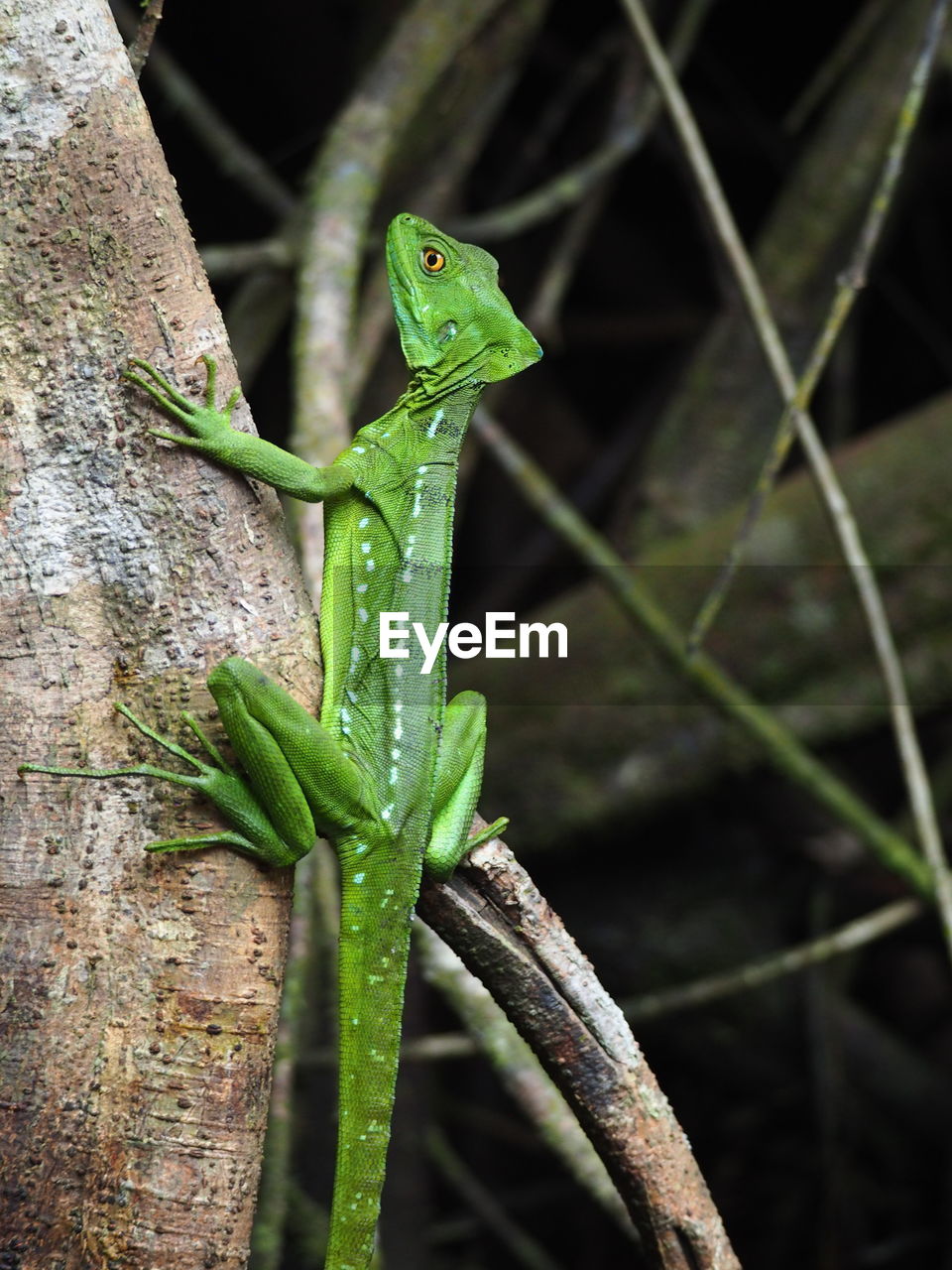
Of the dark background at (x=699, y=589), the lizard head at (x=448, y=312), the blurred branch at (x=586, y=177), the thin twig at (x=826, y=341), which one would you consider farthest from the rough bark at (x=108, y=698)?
the blurred branch at (x=586, y=177)

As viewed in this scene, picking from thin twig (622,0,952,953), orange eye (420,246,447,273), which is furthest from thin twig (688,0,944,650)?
orange eye (420,246,447,273)

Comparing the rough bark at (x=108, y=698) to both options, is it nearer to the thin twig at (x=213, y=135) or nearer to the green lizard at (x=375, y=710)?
the green lizard at (x=375, y=710)

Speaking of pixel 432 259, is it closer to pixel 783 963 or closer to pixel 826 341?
pixel 826 341

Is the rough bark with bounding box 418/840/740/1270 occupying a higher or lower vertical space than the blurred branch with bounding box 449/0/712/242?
lower

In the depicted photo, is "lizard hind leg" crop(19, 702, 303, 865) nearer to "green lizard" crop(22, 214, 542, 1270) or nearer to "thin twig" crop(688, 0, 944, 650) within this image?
"green lizard" crop(22, 214, 542, 1270)

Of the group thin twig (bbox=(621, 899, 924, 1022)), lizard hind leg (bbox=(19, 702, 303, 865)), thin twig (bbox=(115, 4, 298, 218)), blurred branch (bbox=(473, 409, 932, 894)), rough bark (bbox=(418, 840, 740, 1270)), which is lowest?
rough bark (bbox=(418, 840, 740, 1270))

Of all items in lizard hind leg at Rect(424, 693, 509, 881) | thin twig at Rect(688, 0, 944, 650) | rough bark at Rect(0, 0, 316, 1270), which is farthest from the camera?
thin twig at Rect(688, 0, 944, 650)

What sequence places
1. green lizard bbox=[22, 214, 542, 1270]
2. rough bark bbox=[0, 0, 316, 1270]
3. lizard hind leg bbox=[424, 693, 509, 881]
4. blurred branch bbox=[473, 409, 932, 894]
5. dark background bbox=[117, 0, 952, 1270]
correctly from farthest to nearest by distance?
dark background bbox=[117, 0, 952, 1270], blurred branch bbox=[473, 409, 932, 894], lizard hind leg bbox=[424, 693, 509, 881], green lizard bbox=[22, 214, 542, 1270], rough bark bbox=[0, 0, 316, 1270]

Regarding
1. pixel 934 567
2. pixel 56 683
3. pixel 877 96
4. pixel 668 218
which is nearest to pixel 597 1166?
pixel 56 683
